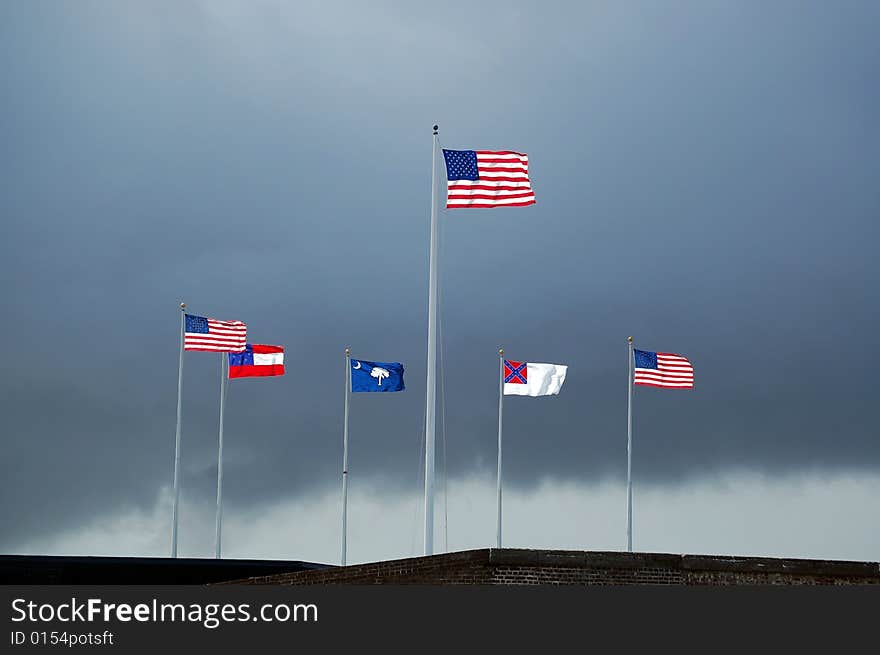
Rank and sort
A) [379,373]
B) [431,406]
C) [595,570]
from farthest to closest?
1. [379,373]
2. [431,406]
3. [595,570]

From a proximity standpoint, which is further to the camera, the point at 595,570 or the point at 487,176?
the point at 487,176

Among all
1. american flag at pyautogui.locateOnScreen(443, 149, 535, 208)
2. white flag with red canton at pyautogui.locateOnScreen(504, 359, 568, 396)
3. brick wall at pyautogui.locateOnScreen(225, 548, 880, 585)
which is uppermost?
american flag at pyautogui.locateOnScreen(443, 149, 535, 208)

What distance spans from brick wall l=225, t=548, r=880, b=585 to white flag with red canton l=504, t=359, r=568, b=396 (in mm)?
22411

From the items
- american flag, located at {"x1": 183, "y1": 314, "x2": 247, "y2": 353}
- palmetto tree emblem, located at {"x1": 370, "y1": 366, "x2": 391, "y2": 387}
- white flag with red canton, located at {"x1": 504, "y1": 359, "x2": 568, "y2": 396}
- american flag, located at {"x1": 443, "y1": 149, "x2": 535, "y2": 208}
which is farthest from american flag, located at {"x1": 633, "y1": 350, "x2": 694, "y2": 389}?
american flag, located at {"x1": 443, "y1": 149, "x2": 535, "y2": 208}

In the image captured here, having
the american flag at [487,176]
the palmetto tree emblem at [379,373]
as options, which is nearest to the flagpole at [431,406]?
the american flag at [487,176]

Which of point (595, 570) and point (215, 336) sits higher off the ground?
point (215, 336)

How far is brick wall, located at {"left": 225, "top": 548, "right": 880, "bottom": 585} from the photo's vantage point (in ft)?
82.3

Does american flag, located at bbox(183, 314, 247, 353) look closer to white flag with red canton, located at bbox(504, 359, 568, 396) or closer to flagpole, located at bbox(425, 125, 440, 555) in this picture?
white flag with red canton, located at bbox(504, 359, 568, 396)

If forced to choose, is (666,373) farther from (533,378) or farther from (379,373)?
(379,373)

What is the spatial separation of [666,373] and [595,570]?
26368 mm

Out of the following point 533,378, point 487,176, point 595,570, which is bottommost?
point 595,570

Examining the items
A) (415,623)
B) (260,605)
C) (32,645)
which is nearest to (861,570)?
(415,623)

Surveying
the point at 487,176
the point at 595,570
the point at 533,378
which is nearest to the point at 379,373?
the point at 533,378

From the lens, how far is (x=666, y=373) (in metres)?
51.5
